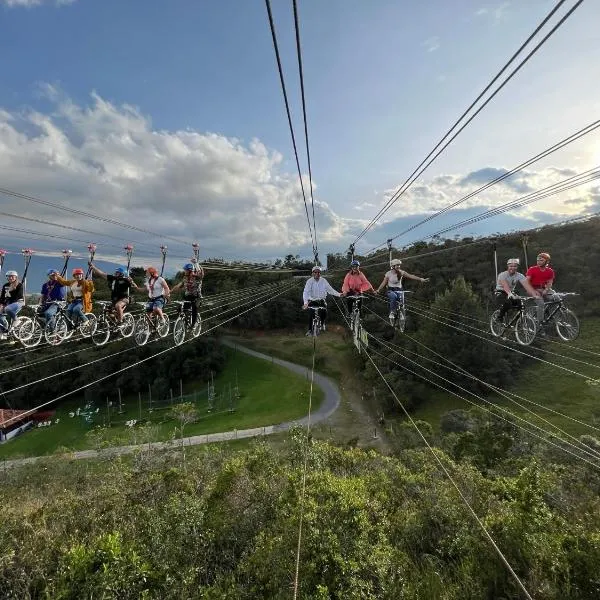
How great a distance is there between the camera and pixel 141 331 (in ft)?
41.8

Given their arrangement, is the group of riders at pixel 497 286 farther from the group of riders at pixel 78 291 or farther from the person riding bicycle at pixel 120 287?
the person riding bicycle at pixel 120 287

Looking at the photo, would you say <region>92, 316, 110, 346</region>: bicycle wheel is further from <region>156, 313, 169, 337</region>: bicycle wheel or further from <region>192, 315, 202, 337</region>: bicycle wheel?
<region>192, 315, 202, 337</region>: bicycle wheel

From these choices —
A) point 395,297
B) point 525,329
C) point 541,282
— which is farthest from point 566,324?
point 395,297

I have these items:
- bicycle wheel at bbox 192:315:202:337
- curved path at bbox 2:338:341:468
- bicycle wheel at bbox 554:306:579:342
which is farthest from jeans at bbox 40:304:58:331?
curved path at bbox 2:338:341:468

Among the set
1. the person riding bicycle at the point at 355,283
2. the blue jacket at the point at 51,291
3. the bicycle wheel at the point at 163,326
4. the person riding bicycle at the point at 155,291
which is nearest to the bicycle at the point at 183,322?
the bicycle wheel at the point at 163,326

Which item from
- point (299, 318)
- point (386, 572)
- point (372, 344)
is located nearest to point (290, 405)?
point (372, 344)

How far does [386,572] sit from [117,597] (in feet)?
26.8

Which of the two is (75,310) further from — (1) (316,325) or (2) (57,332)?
(1) (316,325)

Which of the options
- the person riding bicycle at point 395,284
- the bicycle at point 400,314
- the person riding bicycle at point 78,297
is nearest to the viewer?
the person riding bicycle at point 78,297

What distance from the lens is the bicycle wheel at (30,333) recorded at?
10.4 m

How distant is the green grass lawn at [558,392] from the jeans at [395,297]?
26.7m

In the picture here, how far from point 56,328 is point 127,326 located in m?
1.86

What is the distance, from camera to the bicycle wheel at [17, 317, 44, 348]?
1042 cm

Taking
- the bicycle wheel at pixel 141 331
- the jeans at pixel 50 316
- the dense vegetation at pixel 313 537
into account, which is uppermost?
the jeans at pixel 50 316
